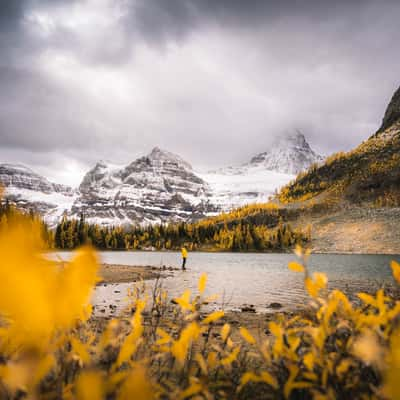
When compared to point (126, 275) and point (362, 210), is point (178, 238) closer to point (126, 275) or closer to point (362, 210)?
point (362, 210)

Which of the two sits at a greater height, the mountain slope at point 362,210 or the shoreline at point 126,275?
the mountain slope at point 362,210

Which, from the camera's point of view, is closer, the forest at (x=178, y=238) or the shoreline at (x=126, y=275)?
the shoreline at (x=126, y=275)

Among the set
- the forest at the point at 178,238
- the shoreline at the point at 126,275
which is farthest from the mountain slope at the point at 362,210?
the shoreline at the point at 126,275

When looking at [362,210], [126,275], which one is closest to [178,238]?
[362,210]

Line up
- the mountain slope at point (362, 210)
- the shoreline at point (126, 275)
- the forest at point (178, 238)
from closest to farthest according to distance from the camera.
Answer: the shoreline at point (126, 275) → the mountain slope at point (362, 210) → the forest at point (178, 238)

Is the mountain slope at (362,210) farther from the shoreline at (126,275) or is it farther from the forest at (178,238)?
the shoreline at (126,275)

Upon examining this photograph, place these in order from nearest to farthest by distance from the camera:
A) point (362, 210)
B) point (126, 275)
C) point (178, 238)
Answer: point (126, 275) < point (178, 238) < point (362, 210)

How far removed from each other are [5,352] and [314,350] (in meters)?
2.24

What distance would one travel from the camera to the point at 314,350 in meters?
2.21

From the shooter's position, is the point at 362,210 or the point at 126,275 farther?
the point at 362,210

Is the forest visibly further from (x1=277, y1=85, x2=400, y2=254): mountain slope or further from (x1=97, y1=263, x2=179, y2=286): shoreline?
(x1=97, y1=263, x2=179, y2=286): shoreline

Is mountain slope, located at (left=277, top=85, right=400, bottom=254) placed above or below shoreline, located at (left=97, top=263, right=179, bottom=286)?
above

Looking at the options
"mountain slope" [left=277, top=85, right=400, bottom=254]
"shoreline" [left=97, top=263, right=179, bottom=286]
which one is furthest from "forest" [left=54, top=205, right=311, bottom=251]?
"shoreline" [left=97, top=263, right=179, bottom=286]

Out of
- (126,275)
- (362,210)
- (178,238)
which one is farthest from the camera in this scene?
(362,210)
